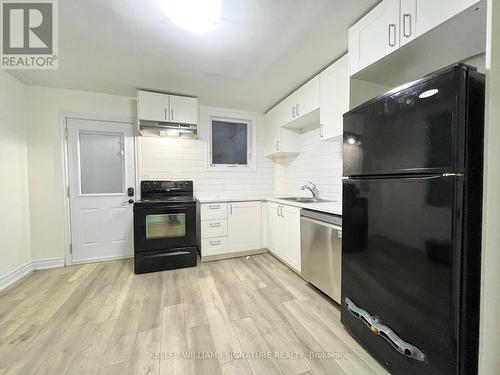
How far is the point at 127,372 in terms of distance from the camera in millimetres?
1203

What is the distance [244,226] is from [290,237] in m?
0.79

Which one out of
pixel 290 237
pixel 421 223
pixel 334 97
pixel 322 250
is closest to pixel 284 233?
pixel 290 237

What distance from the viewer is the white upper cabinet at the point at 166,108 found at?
2.68 metres

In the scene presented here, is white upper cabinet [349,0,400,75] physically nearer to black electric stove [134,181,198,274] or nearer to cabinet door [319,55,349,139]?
cabinet door [319,55,349,139]

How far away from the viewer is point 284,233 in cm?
266

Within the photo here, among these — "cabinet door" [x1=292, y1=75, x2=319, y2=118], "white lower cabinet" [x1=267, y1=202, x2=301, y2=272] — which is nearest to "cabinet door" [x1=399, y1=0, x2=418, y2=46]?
"cabinet door" [x1=292, y1=75, x2=319, y2=118]

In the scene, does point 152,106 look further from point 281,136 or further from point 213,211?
point 281,136

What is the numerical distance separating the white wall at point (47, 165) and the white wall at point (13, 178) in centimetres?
7

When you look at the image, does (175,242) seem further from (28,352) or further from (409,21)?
(409,21)

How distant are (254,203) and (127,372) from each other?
7.29ft

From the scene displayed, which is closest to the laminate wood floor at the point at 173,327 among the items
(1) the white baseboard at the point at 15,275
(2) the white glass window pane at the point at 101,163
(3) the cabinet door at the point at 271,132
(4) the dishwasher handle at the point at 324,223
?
(1) the white baseboard at the point at 15,275

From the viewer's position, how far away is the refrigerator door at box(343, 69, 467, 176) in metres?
0.86

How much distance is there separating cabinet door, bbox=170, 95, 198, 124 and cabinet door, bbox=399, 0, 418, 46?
93.9 inches

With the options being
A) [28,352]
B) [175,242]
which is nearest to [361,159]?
[175,242]
